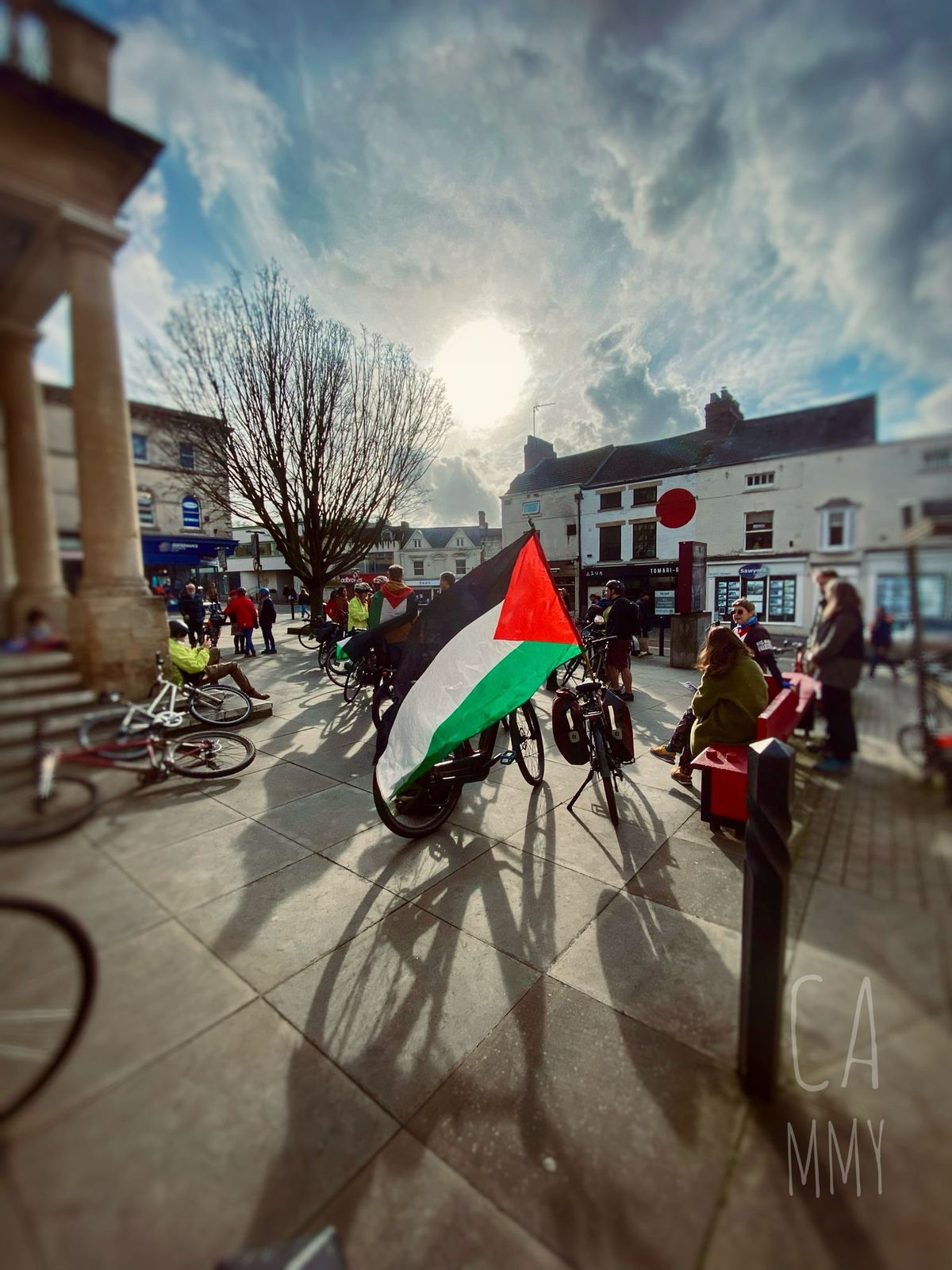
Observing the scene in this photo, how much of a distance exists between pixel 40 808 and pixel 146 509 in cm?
75

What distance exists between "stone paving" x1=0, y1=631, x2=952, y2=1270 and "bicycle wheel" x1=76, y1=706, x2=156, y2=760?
88 mm

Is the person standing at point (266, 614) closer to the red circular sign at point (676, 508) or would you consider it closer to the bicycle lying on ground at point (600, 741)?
the bicycle lying on ground at point (600, 741)

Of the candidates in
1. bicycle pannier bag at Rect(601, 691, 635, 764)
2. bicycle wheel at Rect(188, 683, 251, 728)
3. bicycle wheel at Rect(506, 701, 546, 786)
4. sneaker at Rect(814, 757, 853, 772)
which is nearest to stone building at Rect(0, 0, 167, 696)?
bicycle wheel at Rect(188, 683, 251, 728)

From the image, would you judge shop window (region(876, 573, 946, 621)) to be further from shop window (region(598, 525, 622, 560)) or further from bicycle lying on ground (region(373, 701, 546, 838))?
bicycle lying on ground (region(373, 701, 546, 838))

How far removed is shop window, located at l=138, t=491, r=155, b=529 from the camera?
122cm

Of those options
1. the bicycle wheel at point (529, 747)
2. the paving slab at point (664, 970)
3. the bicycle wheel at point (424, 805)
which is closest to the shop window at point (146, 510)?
the paving slab at point (664, 970)

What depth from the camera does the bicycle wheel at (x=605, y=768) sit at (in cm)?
374

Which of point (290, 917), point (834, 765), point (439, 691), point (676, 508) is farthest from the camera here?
point (439, 691)

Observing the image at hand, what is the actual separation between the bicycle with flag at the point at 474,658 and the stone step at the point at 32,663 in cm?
193

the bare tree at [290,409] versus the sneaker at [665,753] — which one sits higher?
the bare tree at [290,409]

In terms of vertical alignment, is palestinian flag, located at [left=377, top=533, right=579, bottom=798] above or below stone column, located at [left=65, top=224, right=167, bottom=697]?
below

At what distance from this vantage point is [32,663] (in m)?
0.88

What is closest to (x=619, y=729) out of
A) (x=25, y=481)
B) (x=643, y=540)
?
(x=643, y=540)

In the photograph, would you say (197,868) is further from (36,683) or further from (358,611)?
(358,611)
